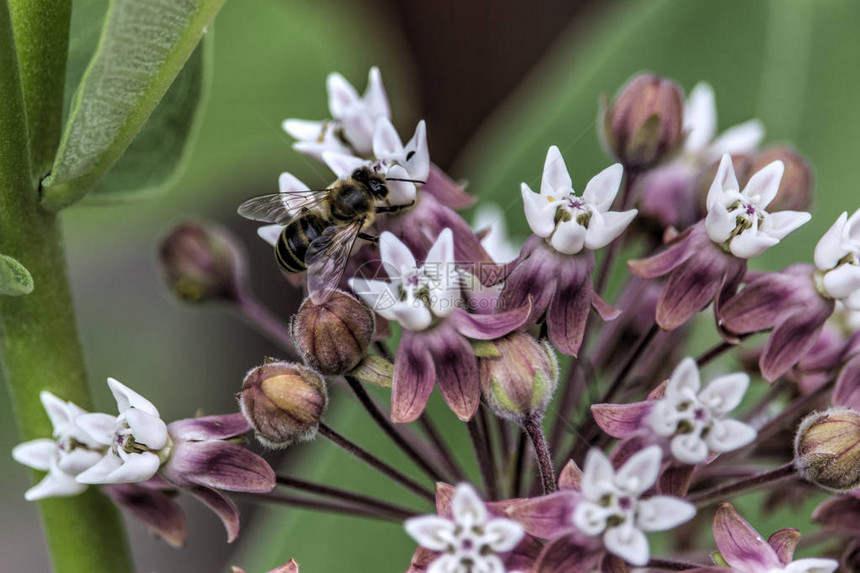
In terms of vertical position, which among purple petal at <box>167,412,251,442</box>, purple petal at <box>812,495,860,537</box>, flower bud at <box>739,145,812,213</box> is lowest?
purple petal at <box>167,412,251,442</box>

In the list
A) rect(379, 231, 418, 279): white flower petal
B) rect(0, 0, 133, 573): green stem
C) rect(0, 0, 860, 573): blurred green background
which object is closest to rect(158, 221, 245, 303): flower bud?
rect(0, 0, 860, 573): blurred green background

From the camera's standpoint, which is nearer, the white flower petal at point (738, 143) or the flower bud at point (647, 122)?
the flower bud at point (647, 122)

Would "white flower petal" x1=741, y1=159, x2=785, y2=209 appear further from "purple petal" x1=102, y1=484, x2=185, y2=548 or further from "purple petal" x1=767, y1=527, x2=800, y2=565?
"purple petal" x1=102, y1=484, x2=185, y2=548

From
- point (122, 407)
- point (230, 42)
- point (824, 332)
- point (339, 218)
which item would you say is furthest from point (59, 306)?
point (230, 42)

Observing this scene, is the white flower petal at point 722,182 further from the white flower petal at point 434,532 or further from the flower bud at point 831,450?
the white flower petal at point 434,532

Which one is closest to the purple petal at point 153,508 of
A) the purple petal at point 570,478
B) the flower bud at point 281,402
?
the flower bud at point 281,402

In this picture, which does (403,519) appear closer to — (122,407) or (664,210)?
(122,407)
